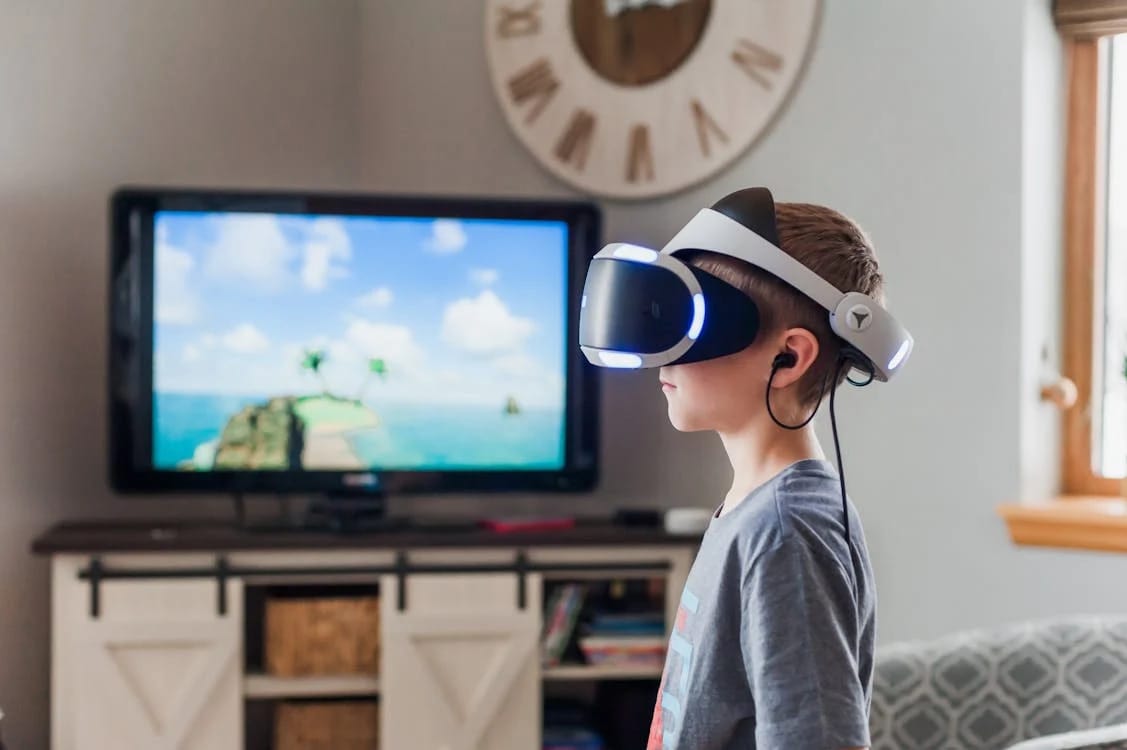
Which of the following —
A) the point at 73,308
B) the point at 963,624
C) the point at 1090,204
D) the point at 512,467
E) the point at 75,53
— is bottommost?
the point at 963,624

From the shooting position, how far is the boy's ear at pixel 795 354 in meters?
1.12

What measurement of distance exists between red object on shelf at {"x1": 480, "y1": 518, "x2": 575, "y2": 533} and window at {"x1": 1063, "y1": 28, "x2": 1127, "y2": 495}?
1.11m

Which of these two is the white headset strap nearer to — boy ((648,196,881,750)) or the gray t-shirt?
boy ((648,196,881,750))

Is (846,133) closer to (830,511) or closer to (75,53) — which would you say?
(75,53)

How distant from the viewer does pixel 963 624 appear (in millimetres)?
2682

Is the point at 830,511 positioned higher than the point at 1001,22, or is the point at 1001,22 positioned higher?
the point at 1001,22

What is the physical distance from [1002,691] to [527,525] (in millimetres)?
1183

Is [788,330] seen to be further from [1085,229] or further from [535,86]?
[535,86]

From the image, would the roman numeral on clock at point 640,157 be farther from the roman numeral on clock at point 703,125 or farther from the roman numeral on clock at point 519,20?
the roman numeral on clock at point 519,20

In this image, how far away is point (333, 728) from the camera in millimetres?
2713

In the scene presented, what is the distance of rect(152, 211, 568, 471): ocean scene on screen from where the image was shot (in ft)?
9.11

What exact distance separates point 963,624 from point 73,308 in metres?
2.03

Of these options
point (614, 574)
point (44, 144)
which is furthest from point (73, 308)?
point (614, 574)

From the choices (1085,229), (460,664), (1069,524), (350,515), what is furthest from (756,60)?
(460,664)
